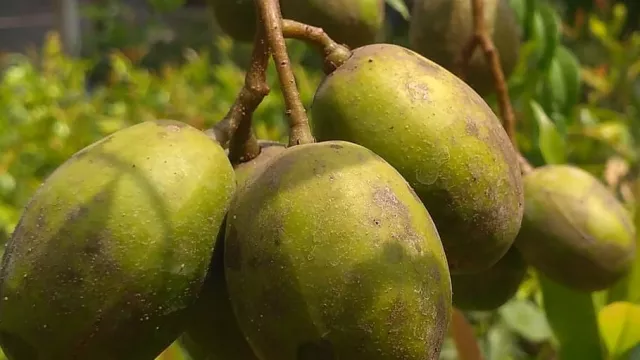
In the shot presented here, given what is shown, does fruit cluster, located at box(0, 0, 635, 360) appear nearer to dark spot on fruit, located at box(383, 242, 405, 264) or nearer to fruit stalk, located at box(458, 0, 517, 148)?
dark spot on fruit, located at box(383, 242, 405, 264)

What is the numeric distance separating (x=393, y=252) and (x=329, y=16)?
0.35m

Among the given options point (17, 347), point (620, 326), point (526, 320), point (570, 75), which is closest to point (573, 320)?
point (620, 326)

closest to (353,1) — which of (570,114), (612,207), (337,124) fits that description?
(337,124)

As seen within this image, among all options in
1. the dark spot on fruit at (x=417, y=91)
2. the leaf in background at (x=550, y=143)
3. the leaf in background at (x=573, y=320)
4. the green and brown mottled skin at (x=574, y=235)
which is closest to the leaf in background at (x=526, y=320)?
the leaf in background at (x=573, y=320)

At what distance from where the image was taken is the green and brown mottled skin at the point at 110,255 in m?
0.53

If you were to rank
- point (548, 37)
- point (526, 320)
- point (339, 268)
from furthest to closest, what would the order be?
point (526, 320), point (548, 37), point (339, 268)

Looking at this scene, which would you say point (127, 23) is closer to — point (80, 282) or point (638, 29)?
point (638, 29)

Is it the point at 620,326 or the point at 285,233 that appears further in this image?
the point at 620,326

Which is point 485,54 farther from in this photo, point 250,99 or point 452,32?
point 250,99

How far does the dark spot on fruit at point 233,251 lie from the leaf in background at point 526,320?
2.58 ft

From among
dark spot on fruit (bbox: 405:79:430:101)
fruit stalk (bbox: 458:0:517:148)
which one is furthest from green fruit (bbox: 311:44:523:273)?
fruit stalk (bbox: 458:0:517:148)

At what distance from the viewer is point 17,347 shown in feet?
1.81

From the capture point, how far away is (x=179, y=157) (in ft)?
1.96

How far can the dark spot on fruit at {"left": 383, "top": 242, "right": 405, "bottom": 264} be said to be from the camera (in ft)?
1.70
